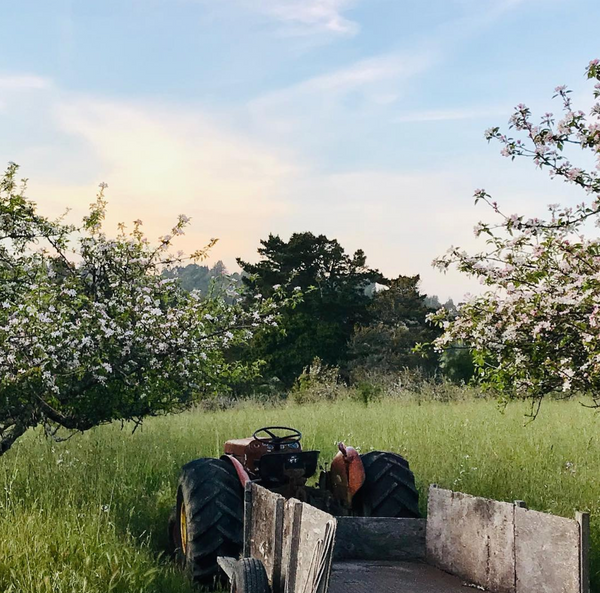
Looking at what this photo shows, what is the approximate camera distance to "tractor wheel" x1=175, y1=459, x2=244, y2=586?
19.0 feet

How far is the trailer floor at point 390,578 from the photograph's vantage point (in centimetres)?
502

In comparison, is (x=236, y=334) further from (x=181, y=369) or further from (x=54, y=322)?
(x=54, y=322)

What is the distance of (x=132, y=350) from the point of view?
933 centimetres

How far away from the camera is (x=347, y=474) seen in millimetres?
6383

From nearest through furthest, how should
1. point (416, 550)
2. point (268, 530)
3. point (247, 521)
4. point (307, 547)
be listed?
point (307, 547)
point (268, 530)
point (247, 521)
point (416, 550)

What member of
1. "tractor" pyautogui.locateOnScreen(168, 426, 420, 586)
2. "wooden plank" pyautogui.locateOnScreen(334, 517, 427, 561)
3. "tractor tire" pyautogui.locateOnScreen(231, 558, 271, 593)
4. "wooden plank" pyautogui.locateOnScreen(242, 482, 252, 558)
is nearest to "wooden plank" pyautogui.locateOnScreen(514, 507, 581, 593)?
"wooden plank" pyautogui.locateOnScreen(334, 517, 427, 561)

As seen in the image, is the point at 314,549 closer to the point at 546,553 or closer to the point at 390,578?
the point at 546,553

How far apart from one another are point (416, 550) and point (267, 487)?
1.38 meters

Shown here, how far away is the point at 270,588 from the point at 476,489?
484cm

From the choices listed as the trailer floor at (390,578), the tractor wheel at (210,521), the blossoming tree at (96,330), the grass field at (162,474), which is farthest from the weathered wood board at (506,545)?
the blossoming tree at (96,330)

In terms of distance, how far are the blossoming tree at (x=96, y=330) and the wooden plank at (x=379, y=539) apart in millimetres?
3896

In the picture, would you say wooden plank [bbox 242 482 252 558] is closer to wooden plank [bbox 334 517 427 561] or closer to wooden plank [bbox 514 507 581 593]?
wooden plank [bbox 334 517 427 561]

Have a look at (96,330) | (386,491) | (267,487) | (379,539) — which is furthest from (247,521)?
(96,330)

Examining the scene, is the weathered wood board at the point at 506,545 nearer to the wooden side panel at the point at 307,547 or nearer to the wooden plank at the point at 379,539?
the wooden plank at the point at 379,539
